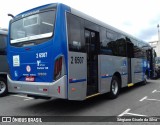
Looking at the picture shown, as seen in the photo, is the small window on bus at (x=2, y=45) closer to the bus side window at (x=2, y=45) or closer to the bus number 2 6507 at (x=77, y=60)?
the bus side window at (x=2, y=45)

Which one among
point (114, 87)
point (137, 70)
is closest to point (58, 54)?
point (114, 87)

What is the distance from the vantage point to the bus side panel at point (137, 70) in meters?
11.6

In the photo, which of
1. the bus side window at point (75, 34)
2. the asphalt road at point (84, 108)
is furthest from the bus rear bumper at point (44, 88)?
the bus side window at point (75, 34)

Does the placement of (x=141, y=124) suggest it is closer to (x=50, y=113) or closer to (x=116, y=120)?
(x=116, y=120)

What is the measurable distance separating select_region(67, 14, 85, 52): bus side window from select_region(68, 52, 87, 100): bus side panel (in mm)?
197

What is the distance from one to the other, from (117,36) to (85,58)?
3537 millimetres

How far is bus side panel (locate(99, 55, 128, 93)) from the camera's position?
26.2ft

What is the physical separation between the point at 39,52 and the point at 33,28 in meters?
0.85

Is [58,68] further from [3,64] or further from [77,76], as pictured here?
[3,64]

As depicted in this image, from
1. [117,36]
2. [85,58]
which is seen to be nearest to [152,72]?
[117,36]

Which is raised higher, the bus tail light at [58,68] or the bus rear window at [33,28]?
the bus rear window at [33,28]

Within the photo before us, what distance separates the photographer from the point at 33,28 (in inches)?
258

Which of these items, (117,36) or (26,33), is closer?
(26,33)

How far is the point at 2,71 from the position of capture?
32.4 ft
